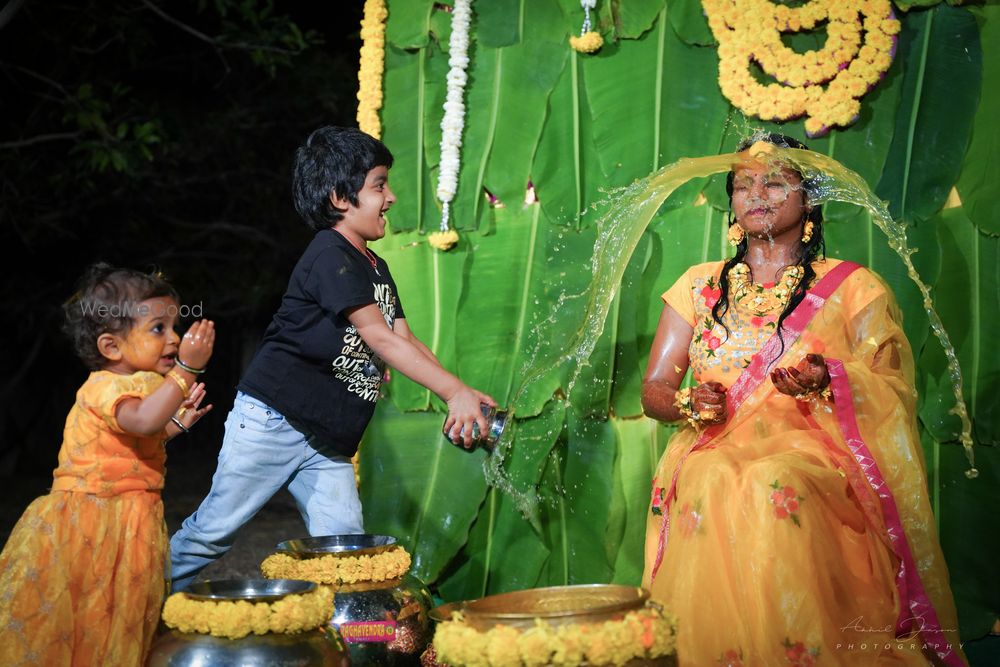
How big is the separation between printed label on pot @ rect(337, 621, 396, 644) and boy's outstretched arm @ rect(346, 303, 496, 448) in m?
0.71

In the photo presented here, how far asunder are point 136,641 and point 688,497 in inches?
68.8

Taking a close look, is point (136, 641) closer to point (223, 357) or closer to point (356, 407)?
point (356, 407)

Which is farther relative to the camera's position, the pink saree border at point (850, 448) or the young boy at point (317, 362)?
the young boy at point (317, 362)

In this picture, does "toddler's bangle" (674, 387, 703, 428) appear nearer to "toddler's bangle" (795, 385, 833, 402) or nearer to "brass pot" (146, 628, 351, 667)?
"toddler's bangle" (795, 385, 833, 402)

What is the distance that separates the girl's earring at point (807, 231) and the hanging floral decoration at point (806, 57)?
2.44 feet

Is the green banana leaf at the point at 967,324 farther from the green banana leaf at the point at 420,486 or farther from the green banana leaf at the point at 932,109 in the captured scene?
the green banana leaf at the point at 420,486

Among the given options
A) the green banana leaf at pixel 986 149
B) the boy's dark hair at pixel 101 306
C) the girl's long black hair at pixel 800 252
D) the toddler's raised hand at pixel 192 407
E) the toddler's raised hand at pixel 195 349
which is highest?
the green banana leaf at pixel 986 149

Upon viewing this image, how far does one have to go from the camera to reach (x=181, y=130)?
9.33m

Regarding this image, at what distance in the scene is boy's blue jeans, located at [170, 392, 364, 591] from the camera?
3771mm

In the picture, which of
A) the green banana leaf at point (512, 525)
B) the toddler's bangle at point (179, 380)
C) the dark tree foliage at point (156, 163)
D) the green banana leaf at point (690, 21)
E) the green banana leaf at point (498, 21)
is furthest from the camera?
the dark tree foliage at point (156, 163)

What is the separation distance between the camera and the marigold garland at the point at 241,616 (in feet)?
9.59

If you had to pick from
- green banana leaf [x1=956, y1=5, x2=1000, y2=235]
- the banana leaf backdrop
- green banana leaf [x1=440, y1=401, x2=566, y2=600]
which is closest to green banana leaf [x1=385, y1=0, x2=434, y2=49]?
the banana leaf backdrop

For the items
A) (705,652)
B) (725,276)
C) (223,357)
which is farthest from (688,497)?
(223,357)

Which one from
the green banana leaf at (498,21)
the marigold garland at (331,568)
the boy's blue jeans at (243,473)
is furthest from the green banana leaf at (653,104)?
the marigold garland at (331,568)
